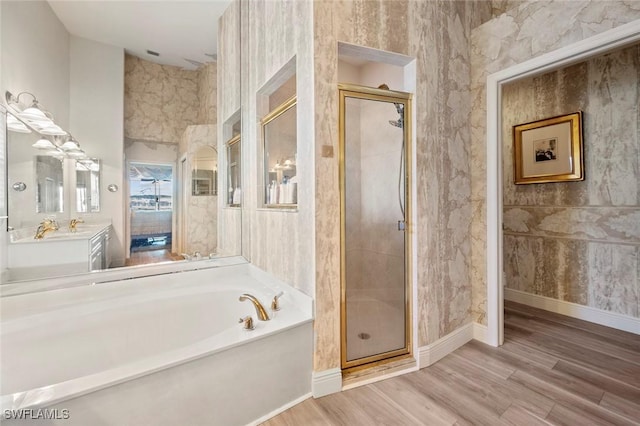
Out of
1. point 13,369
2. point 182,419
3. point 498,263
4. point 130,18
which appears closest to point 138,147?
point 130,18

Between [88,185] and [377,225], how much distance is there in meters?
2.09

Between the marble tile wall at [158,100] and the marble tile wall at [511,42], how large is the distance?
2.45 meters

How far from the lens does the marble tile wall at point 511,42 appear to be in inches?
68.7

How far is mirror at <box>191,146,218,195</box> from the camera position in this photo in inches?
Answer: 91.7

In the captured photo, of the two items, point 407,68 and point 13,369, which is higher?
point 407,68

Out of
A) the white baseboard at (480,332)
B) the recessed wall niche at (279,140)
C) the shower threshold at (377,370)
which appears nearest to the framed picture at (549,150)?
the white baseboard at (480,332)

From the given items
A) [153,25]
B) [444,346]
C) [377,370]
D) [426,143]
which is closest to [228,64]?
[153,25]

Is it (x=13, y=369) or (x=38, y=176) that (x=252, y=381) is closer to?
(x=13, y=369)

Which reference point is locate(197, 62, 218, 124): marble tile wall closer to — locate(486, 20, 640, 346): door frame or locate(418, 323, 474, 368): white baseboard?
locate(486, 20, 640, 346): door frame

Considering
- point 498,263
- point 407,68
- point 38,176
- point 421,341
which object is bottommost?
point 421,341

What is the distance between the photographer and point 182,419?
1242 millimetres

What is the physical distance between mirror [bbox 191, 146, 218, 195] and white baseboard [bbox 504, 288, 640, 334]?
11.7ft

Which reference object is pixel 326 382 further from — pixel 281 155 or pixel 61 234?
pixel 61 234

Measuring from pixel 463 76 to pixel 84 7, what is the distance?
2927 mm
